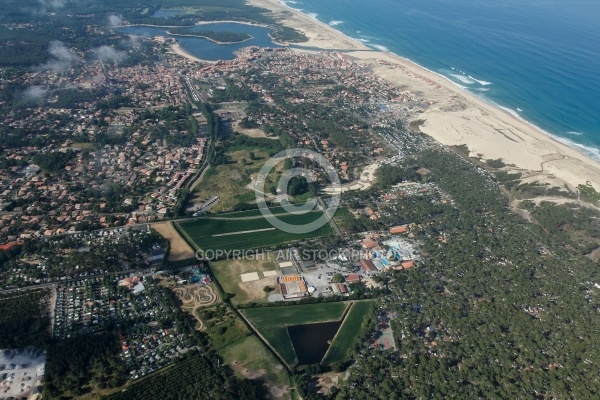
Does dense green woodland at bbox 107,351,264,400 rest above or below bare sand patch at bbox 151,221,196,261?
above

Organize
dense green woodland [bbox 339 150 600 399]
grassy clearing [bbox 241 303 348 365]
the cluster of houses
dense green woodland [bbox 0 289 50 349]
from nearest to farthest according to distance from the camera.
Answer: dense green woodland [bbox 339 150 600 399]
dense green woodland [bbox 0 289 50 349]
grassy clearing [bbox 241 303 348 365]
the cluster of houses

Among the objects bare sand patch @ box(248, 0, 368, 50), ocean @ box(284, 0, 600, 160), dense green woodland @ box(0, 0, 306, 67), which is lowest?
dense green woodland @ box(0, 0, 306, 67)

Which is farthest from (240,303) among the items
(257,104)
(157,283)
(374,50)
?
(374,50)

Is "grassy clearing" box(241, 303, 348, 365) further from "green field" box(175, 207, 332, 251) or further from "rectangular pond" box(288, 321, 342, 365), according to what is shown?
"green field" box(175, 207, 332, 251)

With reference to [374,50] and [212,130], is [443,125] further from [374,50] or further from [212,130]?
[374,50]

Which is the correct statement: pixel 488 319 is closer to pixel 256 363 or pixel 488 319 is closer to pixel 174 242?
pixel 256 363

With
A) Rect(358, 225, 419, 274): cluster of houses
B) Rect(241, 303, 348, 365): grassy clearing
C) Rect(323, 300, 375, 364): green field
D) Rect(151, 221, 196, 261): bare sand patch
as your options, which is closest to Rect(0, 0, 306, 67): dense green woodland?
Rect(151, 221, 196, 261): bare sand patch
